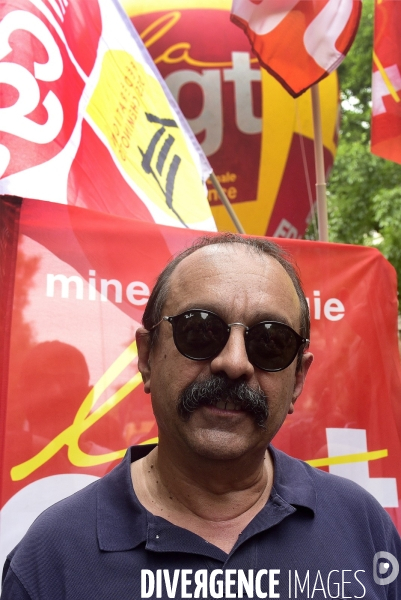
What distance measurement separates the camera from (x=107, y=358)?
234 centimetres

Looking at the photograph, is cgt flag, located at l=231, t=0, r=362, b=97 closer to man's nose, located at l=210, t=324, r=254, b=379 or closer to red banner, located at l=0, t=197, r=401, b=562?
red banner, located at l=0, t=197, r=401, b=562

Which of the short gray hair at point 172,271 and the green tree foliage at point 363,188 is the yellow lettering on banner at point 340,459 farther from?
the green tree foliage at point 363,188

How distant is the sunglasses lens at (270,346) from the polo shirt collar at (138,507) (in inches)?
11.1

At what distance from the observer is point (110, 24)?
3.31m

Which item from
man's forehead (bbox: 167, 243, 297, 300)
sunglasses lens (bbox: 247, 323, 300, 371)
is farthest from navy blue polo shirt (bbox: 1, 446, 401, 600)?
man's forehead (bbox: 167, 243, 297, 300)

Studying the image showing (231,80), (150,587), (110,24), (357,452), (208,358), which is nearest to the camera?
(150,587)

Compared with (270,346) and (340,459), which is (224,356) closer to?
(270,346)

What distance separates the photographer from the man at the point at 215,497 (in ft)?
4.40

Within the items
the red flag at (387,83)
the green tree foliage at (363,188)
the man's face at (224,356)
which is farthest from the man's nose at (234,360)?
the green tree foliage at (363,188)

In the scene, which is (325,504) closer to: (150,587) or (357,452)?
(150,587)

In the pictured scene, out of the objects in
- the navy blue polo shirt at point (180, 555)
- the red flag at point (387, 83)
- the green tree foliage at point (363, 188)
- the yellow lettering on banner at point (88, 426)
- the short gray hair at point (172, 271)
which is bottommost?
the navy blue polo shirt at point (180, 555)

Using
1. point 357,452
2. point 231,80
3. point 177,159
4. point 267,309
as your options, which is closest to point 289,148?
point 231,80

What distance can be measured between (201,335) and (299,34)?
291 cm

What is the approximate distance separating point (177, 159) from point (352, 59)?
10713mm
